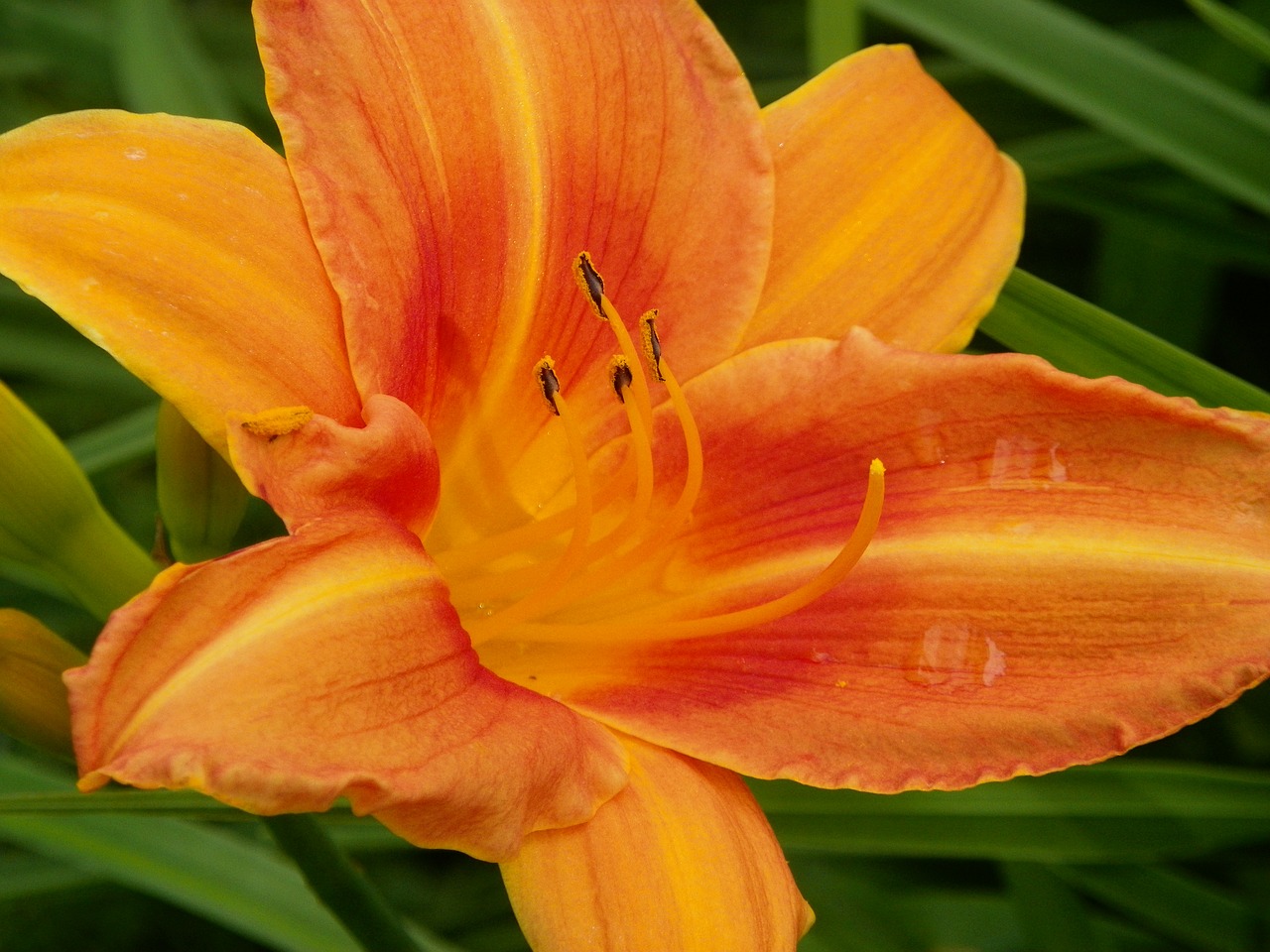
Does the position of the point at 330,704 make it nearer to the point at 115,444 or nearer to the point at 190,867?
the point at 190,867

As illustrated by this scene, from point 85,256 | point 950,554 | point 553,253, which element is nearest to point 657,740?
point 950,554

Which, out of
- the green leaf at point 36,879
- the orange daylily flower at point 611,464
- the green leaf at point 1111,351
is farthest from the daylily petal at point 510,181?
the green leaf at point 36,879

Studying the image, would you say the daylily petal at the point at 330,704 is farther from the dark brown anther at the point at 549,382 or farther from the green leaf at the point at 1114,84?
the green leaf at the point at 1114,84

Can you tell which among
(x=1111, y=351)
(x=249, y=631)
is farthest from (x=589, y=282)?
(x=1111, y=351)

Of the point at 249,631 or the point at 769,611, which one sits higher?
the point at 249,631

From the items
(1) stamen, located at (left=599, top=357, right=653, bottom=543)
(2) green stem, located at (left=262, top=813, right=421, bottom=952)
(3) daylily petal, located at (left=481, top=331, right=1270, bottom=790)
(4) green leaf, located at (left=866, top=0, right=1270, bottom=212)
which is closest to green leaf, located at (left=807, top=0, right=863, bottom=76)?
(4) green leaf, located at (left=866, top=0, right=1270, bottom=212)

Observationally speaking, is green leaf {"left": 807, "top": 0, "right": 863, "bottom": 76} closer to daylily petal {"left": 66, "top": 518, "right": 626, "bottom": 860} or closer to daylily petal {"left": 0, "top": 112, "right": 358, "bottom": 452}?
daylily petal {"left": 0, "top": 112, "right": 358, "bottom": 452}

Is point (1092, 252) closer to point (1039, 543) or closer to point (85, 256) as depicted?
point (1039, 543)
